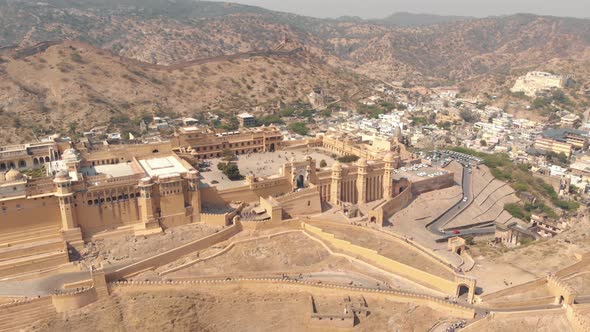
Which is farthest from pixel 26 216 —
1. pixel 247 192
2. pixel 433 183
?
pixel 433 183

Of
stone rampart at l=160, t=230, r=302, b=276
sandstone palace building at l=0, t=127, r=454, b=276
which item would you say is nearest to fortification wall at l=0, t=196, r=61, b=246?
sandstone palace building at l=0, t=127, r=454, b=276

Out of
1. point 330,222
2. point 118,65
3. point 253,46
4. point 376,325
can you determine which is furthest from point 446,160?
point 253,46

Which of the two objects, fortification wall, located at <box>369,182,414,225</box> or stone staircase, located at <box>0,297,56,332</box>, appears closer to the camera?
stone staircase, located at <box>0,297,56,332</box>

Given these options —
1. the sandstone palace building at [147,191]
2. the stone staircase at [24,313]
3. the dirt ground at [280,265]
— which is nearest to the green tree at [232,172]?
the sandstone palace building at [147,191]

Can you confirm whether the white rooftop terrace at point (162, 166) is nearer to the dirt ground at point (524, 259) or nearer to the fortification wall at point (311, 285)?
the fortification wall at point (311, 285)

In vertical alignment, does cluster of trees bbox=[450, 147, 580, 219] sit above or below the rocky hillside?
below

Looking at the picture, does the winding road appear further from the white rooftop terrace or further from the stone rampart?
the white rooftop terrace

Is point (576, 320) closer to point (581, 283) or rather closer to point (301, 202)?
point (581, 283)
